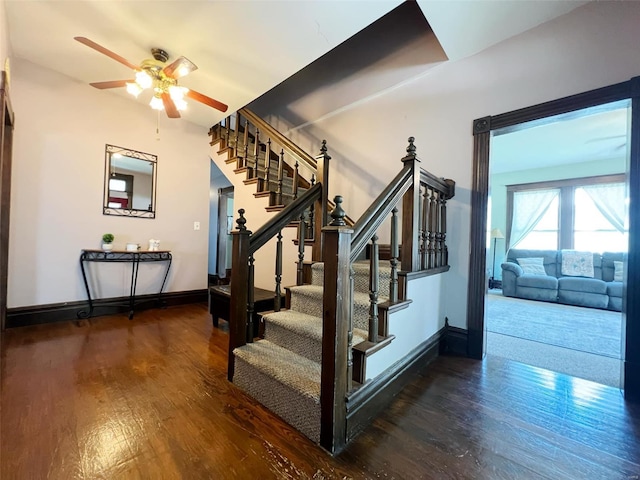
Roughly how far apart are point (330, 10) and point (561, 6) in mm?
1750

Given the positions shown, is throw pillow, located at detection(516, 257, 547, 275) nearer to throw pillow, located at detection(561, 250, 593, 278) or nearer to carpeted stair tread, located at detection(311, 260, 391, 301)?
throw pillow, located at detection(561, 250, 593, 278)

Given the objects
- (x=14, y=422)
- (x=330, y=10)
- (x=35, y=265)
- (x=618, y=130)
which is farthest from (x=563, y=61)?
(x=35, y=265)

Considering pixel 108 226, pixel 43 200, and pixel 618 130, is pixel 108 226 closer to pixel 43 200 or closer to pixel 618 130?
pixel 43 200

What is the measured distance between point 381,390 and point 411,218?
1152 mm

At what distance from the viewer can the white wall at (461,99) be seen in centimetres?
195

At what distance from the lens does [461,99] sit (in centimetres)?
254

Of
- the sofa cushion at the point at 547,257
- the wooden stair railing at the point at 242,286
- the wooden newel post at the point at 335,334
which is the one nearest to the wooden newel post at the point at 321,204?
the wooden stair railing at the point at 242,286

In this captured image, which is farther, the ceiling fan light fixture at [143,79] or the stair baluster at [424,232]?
the ceiling fan light fixture at [143,79]

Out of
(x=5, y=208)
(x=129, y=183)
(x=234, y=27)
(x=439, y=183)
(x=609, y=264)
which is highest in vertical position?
(x=234, y=27)

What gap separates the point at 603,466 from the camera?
48.2 inches

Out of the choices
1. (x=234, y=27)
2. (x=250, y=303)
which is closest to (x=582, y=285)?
(x=250, y=303)

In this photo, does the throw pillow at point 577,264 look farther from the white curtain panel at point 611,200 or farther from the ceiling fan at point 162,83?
the ceiling fan at point 162,83

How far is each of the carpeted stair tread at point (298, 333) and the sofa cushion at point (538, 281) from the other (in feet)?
15.9

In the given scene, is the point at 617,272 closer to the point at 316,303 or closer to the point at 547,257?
the point at 547,257
